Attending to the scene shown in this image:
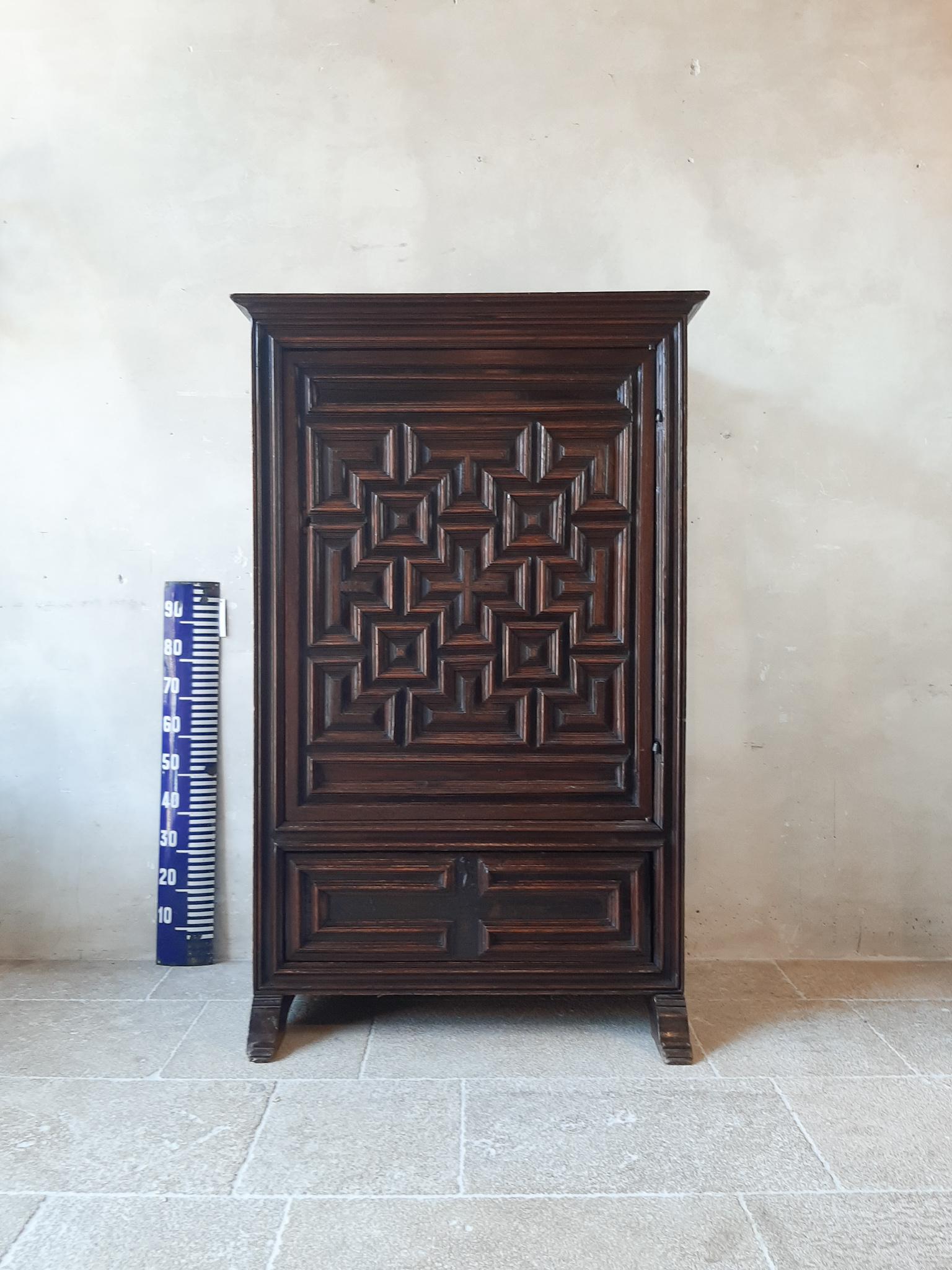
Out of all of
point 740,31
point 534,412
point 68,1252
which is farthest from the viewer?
point 740,31

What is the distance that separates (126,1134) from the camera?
78.6 inches

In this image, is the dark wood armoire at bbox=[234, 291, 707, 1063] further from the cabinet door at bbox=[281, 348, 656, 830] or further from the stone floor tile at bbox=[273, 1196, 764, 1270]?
the stone floor tile at bbox=[273, 1196, 764, 1270]

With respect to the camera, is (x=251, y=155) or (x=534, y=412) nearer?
(x=534, y=412)

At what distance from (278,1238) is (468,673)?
1275mm

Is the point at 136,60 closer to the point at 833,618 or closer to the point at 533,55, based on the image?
the point at 533,55

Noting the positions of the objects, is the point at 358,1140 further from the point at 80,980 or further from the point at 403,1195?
the point at 80,980

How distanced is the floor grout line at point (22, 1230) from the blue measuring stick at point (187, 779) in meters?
1.16

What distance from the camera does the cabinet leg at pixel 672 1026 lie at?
233cm

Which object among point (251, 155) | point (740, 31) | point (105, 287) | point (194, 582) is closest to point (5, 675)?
point (194, 582)

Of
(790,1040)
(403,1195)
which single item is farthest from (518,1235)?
(790,1040)

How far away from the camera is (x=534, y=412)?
92.4 inches

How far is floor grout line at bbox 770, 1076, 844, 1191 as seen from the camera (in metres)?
1.84

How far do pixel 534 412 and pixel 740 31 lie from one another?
1.60 metres

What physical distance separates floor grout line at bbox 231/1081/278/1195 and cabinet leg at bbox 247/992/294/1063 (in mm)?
126
